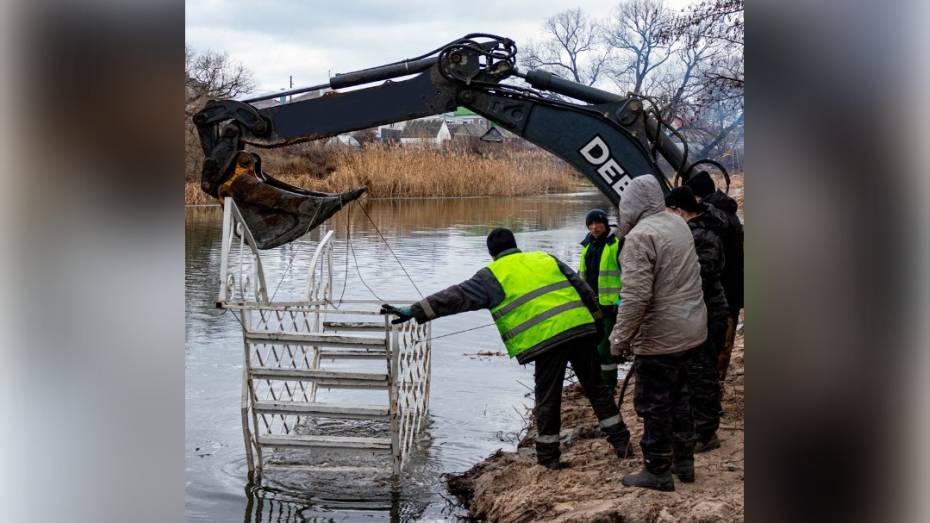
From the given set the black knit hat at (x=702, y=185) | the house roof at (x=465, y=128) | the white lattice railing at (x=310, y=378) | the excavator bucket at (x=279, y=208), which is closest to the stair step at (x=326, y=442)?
the white lattice railing at (x=310, y=378)

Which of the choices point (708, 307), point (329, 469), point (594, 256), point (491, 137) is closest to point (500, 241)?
point (708, 307)

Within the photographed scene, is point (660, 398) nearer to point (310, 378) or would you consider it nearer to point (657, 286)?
point (657, 286)

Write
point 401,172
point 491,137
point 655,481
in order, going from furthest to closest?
point 401,172 → point 491,137 → point 655,481

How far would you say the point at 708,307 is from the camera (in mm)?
6305

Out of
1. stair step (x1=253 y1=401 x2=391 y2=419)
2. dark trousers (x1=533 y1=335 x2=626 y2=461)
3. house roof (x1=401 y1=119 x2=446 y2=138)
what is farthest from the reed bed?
house roof (x1=401 y1=119 x2=446 y2=138)

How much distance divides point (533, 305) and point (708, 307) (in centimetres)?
108

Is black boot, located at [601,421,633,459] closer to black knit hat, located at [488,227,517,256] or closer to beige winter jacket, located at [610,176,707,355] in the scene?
beige winter jacket, located at [610,176,707,355]

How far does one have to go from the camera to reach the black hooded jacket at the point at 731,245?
674 centimetres

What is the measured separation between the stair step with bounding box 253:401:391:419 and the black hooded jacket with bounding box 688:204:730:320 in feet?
6.85

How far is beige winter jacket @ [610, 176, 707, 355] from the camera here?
5.37 m

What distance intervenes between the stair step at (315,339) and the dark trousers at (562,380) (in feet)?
3.32
